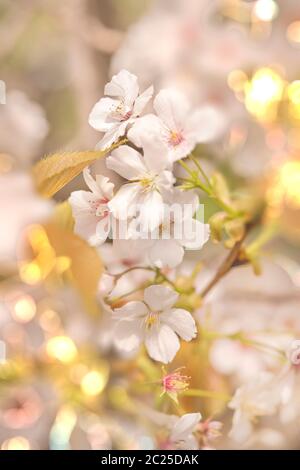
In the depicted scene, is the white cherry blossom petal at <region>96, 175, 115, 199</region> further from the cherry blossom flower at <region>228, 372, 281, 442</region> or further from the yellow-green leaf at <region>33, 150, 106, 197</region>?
the cherry blossom flower at <region>228, 372, 281, 442</region>

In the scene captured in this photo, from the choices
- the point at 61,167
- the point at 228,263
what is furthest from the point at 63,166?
the point at 228,263

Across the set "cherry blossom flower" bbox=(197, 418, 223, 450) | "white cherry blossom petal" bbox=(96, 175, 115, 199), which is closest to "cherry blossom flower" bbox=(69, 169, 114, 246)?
"white cherry blossom petal" bbox=(96, 175, 115, 199)

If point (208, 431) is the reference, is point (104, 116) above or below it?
above

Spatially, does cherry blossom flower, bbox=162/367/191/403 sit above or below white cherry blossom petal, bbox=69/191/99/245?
below

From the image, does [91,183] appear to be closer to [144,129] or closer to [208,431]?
[144,129]

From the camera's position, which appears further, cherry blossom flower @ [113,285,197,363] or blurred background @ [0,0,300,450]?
blurred background @ [0,0,300,450]

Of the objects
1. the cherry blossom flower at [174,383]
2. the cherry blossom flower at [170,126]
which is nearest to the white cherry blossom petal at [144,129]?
the cherry blossom flower at [170,126]

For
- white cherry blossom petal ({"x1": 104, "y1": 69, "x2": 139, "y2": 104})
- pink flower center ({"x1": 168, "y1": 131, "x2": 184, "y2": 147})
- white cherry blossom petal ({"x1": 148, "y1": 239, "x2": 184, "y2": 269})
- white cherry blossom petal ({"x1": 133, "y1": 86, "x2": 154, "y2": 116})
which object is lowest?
white cherry blossom petal ({"x1": 148, "y1": 239, "x2": 184, "y2": 269})
